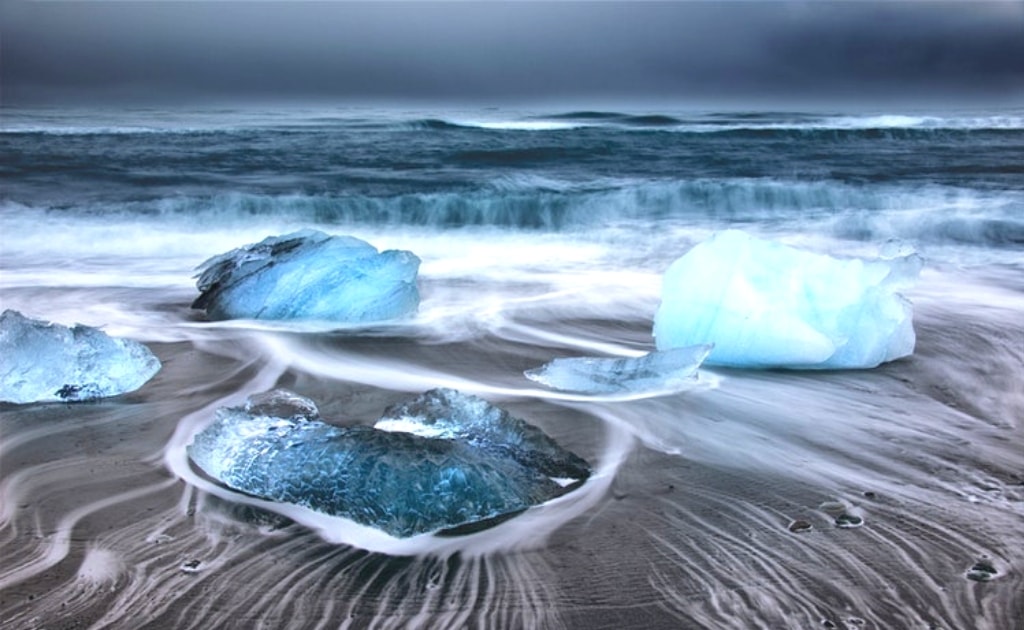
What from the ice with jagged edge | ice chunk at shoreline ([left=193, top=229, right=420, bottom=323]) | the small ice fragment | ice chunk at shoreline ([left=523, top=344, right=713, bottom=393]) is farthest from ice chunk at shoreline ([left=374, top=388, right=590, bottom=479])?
ice chunk at shoreline ([left=193, top=229, right=420, bottom=323])

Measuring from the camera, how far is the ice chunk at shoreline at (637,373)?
11.3ft

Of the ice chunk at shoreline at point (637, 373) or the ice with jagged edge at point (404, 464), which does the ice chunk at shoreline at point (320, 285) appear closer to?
the ice chunk at shoreline at point (637, 373)

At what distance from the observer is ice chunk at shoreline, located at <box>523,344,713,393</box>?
3.45 meters

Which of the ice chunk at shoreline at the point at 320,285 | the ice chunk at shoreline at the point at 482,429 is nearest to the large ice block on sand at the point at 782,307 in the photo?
the ice chunk at shoreline at the point at 482,429

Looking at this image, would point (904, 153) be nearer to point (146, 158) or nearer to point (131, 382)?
point (146, 158)

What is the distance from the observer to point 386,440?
7.91 ft

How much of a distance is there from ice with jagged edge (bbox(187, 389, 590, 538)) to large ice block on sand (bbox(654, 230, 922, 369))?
4.35 feet

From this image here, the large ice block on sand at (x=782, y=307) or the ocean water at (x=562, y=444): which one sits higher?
the large ice block on sand at (x=782, y=307)

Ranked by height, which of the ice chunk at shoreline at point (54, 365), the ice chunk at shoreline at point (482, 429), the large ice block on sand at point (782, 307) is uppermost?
the large ice block on sand at point (782, 307)

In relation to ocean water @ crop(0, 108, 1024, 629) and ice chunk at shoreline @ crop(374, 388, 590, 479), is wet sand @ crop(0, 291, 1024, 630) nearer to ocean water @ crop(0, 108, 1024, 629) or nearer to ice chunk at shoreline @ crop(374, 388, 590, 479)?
ocean water @ crop(0, 108, 1024, 629)

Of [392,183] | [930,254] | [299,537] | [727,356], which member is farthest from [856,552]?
[392,183]

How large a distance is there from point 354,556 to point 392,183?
9357mm

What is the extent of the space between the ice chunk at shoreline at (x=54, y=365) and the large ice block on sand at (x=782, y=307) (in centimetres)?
224

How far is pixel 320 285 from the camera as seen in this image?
4.62 m
